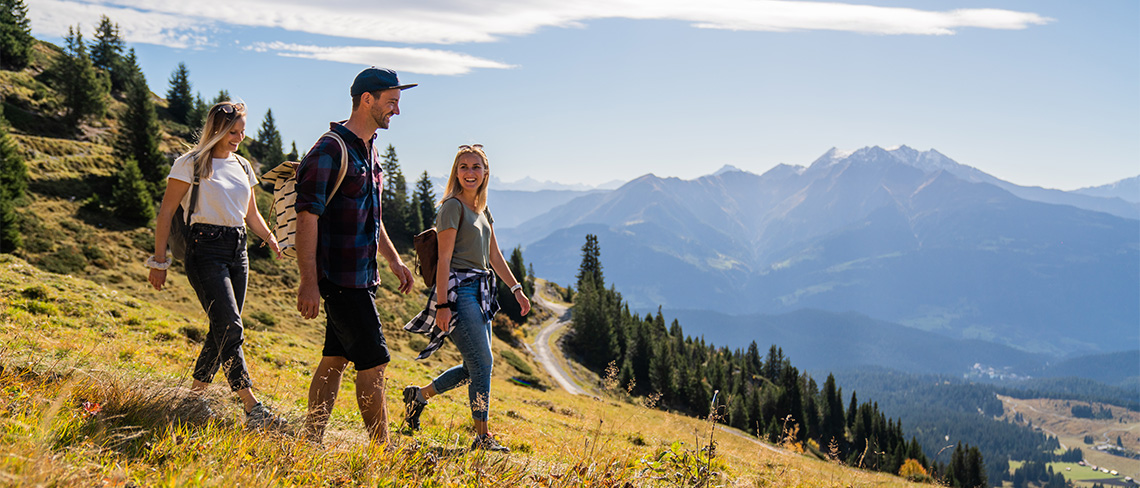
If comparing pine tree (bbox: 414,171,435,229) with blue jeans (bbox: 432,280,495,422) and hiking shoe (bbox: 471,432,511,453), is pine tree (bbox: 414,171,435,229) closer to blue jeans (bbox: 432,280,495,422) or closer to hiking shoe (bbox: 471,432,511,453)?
blue jeans (bbox: 432,280,495,422)

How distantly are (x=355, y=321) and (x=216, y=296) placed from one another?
65.3 inches

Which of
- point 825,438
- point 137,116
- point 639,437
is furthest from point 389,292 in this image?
point 825,438

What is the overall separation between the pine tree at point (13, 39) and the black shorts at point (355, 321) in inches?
2824

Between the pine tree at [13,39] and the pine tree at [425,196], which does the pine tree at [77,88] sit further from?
the pine tree at [425,196]

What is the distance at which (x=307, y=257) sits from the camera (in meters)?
4.19

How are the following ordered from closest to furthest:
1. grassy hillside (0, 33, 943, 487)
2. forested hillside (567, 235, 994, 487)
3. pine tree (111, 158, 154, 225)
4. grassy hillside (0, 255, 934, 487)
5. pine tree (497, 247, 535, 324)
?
grassy hillside (0, 255, 934, 487) → grassy hillside (0, 33, 943, 487) → pine tree (111, 158, 154, 225) → forested hillside (567, 235, 994, 487) → pine tree (497, 247, 535, 324)

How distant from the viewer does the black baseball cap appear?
14.6 feet

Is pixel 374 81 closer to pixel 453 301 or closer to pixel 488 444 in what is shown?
pixel 453 301

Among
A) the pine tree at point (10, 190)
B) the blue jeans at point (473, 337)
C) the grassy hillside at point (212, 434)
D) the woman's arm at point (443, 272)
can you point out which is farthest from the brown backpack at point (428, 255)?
the pine tree at point (10, 190)

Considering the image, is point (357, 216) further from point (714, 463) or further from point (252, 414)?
point (714, 463)

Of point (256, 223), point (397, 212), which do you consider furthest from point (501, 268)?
point (397, 212)

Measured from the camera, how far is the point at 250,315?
81.7 feet

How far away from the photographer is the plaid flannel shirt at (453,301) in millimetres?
5609

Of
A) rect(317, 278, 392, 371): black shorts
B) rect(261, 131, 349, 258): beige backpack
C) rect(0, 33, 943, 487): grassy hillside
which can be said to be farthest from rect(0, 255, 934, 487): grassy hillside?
rect(261, 131, 349, 258): beige backpack
